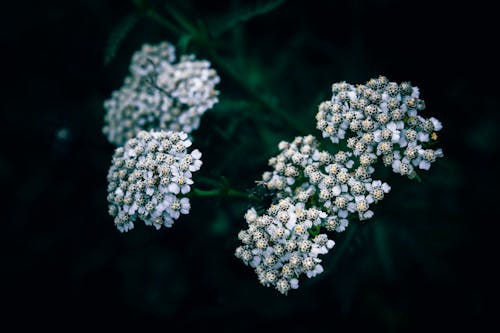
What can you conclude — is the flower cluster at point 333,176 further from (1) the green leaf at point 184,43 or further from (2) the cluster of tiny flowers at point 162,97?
(1) the green leaf at point 184,43

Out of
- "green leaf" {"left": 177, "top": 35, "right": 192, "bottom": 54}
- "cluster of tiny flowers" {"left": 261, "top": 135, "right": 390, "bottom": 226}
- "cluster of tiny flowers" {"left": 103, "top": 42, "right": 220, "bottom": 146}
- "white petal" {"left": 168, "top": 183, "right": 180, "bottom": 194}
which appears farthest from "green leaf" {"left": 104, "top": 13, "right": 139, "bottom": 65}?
"cluster of tiny flowers" {"left": 261, "top": 135, "right": 390, "bottom": 226}

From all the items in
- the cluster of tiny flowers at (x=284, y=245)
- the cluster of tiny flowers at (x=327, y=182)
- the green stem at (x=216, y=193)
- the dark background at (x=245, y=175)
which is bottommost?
the cluster of tiny flowers at (x=284, y=245)

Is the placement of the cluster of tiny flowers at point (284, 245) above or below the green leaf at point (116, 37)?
below

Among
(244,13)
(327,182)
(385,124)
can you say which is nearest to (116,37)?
(244,13)

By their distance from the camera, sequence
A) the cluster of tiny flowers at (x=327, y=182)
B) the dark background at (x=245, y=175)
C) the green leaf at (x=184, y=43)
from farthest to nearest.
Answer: the dark background at (x=245, y=175)
the green leaf at (x=184, y=43)
the cluster of tiny flowers at (x=327, y=182)

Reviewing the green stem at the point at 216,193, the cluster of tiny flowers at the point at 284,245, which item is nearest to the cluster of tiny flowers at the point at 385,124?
the cluster of tiny flowers at the point at 284,245

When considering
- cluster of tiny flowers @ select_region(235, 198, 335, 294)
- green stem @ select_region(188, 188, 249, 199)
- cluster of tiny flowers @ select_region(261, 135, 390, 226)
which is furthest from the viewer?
green stem @ select_region(188, 188, 249, 199)

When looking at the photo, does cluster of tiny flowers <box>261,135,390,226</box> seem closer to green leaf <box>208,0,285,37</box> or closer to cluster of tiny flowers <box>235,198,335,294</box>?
cluster of tiny flowers <box>235,198,335,294</box>

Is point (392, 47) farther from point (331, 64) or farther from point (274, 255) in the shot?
point (274, 255)
